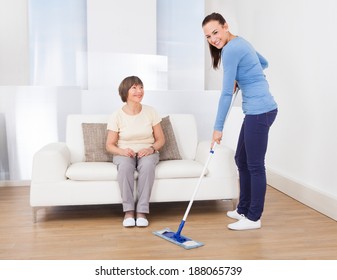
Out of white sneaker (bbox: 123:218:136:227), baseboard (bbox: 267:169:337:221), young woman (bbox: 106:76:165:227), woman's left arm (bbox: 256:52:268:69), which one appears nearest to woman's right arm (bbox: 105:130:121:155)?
young woman (bbox: 106:76:165:227)

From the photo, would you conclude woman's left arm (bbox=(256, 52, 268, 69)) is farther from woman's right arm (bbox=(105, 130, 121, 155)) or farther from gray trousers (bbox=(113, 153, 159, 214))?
woman's right arm (bbox=(105, 130, 121, 155))

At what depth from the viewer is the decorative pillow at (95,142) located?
3266 mm

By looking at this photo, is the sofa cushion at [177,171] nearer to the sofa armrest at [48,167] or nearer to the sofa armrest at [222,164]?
the sofa armrest at [222,164]

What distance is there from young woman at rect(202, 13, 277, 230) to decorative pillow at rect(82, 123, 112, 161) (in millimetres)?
972

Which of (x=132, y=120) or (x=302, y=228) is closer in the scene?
(x=302, y=228)

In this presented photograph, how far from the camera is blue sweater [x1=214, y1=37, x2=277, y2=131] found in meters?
2.56

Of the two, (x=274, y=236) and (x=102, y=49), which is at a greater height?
(x=102, y=49)

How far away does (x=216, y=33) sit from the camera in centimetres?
261

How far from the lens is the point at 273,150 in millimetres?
4082

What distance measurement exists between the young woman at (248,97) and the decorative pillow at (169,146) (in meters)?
0.66

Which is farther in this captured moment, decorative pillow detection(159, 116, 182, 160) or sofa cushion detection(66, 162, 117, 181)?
decorative pillow detection(159, 116, 182, 160)

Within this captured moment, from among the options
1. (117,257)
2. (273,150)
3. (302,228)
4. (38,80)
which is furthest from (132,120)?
(38,80)
